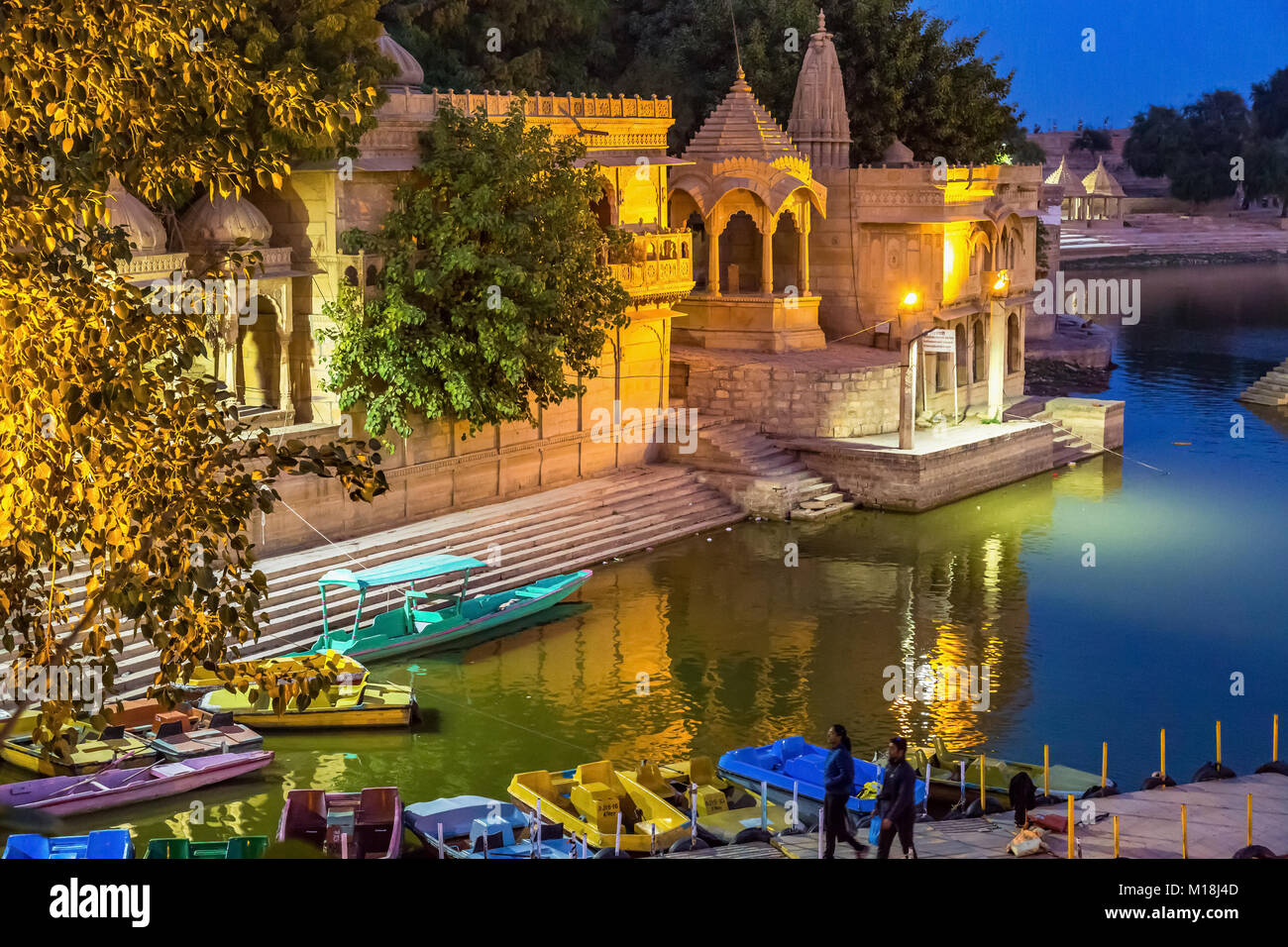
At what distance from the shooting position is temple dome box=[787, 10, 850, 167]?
140 feet

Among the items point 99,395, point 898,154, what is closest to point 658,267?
point 898,154

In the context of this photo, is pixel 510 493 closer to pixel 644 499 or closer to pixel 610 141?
pixel 644 499

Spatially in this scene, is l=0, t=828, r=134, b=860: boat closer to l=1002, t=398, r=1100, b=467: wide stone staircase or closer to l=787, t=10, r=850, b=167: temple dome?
l=1002, t=398, r=1100, b=467: wide stone staircase

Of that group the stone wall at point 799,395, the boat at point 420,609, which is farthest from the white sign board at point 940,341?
the boat at point 420,609

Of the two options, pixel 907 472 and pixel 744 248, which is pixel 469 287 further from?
pixel 744 248

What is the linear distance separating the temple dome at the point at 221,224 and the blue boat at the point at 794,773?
38.3ft

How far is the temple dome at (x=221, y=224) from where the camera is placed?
89.6 feet

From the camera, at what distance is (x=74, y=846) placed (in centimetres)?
1627

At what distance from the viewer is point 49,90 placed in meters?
10.8

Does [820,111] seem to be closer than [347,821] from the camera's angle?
No

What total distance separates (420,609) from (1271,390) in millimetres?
33108

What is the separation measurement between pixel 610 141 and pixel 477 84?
10.5 metres

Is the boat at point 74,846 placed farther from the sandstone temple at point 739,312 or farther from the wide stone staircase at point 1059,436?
the wide stone staircase at point 1059,436

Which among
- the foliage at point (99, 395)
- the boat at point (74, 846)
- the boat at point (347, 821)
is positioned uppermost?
the foliage at point (99, 395)
